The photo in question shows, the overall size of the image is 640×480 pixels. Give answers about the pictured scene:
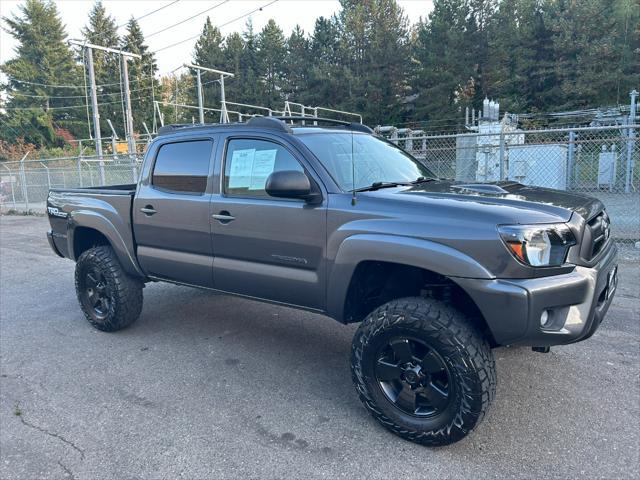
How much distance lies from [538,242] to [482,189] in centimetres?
80

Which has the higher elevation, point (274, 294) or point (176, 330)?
point (274, 294)

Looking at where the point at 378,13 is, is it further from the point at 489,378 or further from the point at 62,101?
the point at 489,378

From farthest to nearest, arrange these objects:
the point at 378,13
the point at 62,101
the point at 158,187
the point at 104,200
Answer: the point at 62,101, the point at 378,13, the point at 104,200, the point at 158,187

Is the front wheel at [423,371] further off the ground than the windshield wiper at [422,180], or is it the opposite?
the windshield wiper at [422,180]

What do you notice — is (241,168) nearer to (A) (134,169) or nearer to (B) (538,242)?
(B) (538,242)

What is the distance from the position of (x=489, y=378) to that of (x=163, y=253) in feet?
9.45

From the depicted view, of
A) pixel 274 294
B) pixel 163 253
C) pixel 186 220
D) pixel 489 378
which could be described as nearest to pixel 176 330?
pixel 163 253

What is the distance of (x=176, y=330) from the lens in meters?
4.79

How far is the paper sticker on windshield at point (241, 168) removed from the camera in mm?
3674

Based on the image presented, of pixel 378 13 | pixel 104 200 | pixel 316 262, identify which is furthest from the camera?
pixel 378 13

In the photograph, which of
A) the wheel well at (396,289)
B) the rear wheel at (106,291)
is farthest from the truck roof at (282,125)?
Result: the rear wheel at (106,291)

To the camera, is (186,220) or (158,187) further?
(158,187)

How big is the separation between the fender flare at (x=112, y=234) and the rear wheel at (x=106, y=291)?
4.5 inches

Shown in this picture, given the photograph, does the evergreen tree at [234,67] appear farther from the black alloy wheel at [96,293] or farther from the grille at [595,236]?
the grille at [595,236]
